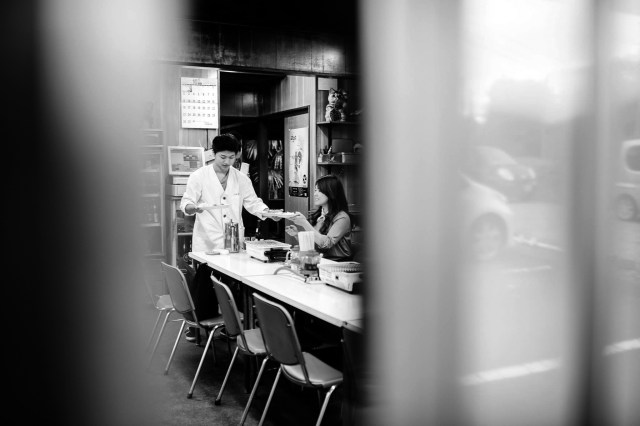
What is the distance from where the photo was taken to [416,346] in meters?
1.40

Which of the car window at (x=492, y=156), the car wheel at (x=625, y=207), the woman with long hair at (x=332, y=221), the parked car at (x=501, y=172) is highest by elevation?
the car window at (x=492, y=156)

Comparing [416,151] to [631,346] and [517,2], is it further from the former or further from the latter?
[631,346]

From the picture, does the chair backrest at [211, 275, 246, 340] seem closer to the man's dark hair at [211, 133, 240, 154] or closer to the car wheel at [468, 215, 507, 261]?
the man's dark hair at [211, 133, 240, 154]

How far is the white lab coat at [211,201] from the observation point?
504 cm

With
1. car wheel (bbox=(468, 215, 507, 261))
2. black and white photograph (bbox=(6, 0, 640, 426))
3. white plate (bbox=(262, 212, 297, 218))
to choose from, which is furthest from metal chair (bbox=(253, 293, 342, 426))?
white plate (bbox=(262, 212, 297, 218))

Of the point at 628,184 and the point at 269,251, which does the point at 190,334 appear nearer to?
the point at 269,251

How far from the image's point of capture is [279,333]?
273 cm

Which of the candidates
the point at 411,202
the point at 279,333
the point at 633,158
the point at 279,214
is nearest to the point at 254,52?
the point at 279,214

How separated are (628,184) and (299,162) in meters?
6.09

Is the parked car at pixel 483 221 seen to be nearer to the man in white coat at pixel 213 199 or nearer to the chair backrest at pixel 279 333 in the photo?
the chair backrest at pixel 279 333

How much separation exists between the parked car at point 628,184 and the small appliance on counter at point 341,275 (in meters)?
1.48

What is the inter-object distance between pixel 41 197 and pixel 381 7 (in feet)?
2.72

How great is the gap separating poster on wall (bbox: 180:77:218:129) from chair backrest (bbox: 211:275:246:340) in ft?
13.0

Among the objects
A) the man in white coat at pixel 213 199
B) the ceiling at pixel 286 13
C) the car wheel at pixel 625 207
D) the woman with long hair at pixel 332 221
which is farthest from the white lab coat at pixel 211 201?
the car wheel at pixel 625 207
